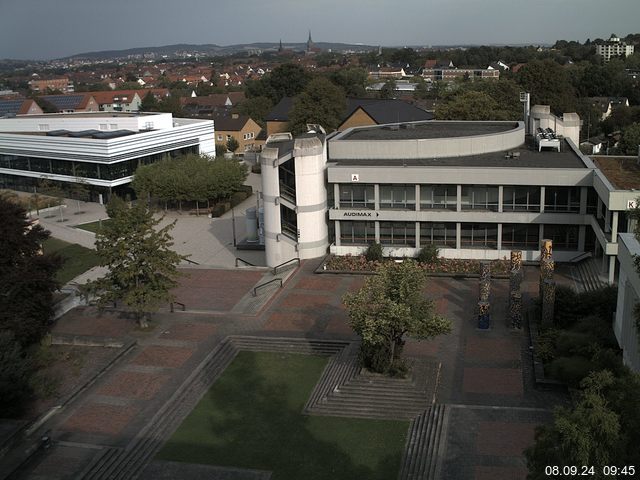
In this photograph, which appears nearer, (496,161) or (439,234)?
(439,234)

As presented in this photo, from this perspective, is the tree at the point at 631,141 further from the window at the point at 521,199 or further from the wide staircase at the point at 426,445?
the wide staircase at the point at 426,445

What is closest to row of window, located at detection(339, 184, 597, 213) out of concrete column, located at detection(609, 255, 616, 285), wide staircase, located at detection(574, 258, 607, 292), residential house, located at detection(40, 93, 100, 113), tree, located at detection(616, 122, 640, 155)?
wide staircase, located at detection(574, 258, 607, 292)

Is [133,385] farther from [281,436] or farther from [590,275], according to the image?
[590,275]

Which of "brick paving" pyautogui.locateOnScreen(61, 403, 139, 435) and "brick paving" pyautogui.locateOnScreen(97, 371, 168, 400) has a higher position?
"brick paving" pyautogui.locateOnScreen(97, 371, 168, 400)

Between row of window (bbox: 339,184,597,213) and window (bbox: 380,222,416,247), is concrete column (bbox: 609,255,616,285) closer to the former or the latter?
row of window (bbox: 339,184,597,213)

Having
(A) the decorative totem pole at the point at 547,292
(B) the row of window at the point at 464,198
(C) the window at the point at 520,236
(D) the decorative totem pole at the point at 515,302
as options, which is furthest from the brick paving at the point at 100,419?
(C) the window at the point at 520,236

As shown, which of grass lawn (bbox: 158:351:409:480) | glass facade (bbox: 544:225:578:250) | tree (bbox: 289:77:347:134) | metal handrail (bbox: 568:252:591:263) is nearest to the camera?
grass lawn (bbox: 158:351:409:480)

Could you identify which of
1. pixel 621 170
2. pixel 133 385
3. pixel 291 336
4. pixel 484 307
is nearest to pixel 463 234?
pixel 621 170
